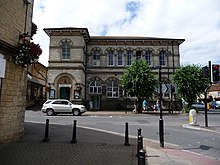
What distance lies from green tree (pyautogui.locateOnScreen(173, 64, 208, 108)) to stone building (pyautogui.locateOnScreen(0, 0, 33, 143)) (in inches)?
855

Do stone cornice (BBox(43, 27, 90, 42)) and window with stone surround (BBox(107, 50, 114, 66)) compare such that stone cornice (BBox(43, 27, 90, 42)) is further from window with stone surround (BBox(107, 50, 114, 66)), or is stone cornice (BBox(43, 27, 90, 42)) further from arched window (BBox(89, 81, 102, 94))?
arched window (BBox(89, 81, 102, 94))

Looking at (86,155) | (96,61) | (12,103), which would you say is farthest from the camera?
(96,61)

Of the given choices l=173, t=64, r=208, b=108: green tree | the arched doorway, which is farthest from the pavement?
the arched doorway

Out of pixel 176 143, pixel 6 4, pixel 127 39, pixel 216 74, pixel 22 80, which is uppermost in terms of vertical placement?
pixel 127 39

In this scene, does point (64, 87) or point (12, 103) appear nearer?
point (12, 103)

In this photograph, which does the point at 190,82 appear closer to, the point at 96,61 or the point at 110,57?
the point at 110,57

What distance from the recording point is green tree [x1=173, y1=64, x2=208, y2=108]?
84.9ft

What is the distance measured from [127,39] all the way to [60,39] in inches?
400

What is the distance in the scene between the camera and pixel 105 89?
31328mm

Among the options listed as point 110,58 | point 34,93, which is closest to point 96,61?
point 110,58

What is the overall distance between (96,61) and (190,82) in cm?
1412

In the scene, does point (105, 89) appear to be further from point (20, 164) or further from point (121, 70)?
point (20, 164)

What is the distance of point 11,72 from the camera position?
291 inches

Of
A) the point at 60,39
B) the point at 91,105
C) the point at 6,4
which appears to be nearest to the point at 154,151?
the point at 6,4
